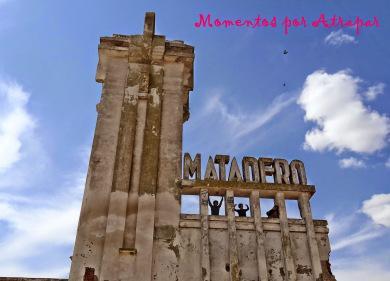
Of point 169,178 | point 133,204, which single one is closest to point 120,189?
point 133,204

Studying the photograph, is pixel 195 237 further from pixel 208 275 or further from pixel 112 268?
pixel 112 268

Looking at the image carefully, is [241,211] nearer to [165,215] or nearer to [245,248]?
[245,248]

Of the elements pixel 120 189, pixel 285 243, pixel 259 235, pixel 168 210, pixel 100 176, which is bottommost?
pixel 285 243

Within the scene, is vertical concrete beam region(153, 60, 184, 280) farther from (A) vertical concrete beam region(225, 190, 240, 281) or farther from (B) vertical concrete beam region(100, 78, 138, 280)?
(A) vertical concrete beam region(225, 190, 240, 281)

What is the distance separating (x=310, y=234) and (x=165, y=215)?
395 centimetres

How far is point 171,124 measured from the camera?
39.4 feet

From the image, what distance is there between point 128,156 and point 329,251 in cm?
612

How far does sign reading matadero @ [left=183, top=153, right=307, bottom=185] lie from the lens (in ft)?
37.1

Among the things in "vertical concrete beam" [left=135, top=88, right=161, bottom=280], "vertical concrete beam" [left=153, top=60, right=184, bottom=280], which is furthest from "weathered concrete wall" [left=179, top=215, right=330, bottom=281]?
"vertical concrete beam" [left=135, top=88, right=161, bottom=280]

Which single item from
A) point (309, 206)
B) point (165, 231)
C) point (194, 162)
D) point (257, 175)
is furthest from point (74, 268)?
point (309, 206)

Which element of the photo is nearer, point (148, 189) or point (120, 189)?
point (120, 189)

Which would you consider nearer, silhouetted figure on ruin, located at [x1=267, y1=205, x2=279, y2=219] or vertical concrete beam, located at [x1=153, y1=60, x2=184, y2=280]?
vertical concrete beam, located at [x1=153, y1=60, x2=184, y2=280]

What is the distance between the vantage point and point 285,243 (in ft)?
33.9

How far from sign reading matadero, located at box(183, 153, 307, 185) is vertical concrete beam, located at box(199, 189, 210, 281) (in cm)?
60
